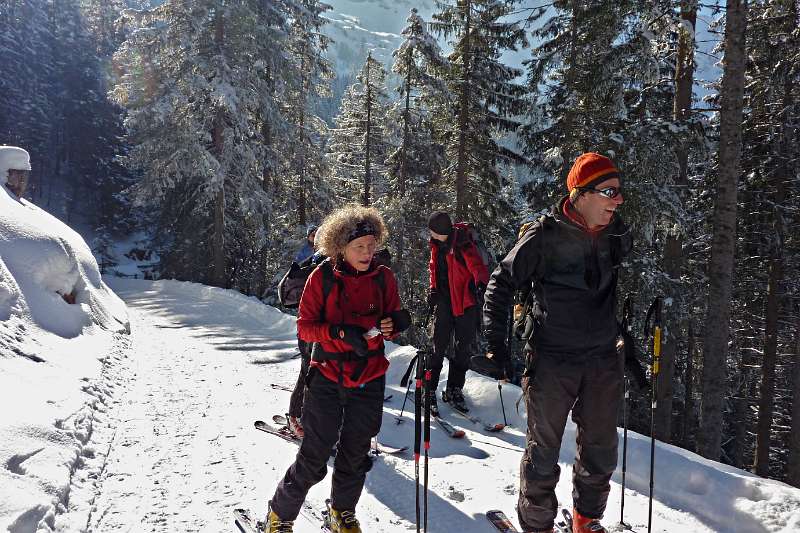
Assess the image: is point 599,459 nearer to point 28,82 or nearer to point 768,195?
point 768,195

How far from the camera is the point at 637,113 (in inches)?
564

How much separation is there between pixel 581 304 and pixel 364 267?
1439mm

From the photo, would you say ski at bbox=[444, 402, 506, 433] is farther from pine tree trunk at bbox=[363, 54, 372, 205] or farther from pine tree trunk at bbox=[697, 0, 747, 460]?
pine tree trunk at bbox=[363, 54, 372, 205]

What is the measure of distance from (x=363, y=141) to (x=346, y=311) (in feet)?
80.8

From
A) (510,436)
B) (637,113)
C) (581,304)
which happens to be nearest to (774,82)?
(637,113)

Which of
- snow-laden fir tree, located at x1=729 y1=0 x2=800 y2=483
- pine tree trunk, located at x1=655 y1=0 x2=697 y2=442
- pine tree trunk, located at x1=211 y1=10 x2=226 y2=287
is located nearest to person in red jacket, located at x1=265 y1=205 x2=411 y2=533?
pine tree trunk, located at x1=655 y1=0 x2=697 y2=442

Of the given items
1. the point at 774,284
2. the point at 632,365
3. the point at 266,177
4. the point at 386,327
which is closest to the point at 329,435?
the point at 386,327

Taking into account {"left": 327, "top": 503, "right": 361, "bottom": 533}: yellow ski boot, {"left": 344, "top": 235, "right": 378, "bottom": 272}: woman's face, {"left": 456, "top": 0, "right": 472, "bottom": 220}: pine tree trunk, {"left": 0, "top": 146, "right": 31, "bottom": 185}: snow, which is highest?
{"left": 456, "top": 0, "right": 472, "bottom": 220}: pine tree trunk

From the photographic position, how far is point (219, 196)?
20.5 meters

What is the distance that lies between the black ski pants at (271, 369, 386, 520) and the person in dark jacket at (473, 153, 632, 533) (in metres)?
0.83

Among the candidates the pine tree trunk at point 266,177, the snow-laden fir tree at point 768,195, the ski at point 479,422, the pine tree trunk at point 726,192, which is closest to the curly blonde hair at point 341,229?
the ski at point 479,422

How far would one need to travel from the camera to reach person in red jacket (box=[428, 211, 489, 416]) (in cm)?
624

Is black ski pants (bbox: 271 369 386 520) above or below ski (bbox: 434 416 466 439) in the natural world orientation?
above

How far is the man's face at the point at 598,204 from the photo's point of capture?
319cm
